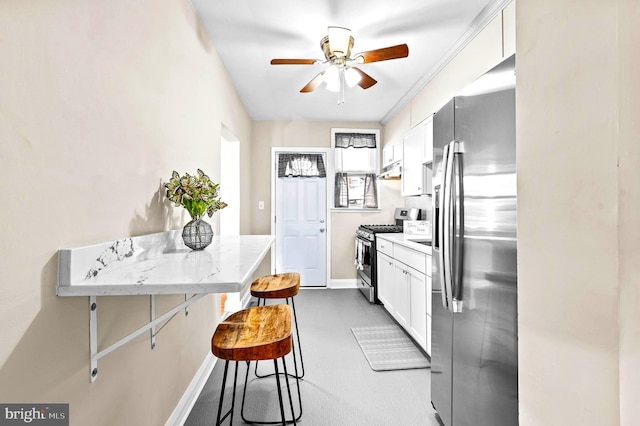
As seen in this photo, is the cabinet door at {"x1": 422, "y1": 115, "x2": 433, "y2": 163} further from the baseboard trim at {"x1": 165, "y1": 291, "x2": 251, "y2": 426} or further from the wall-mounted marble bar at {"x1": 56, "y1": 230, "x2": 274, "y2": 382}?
the baseboard trim at {"x1": 165, "y1": 291, "x2": 251, "y2": 426}

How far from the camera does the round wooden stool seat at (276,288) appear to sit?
2.01 metres

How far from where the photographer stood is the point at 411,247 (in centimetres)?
276

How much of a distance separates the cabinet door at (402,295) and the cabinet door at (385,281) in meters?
0.13

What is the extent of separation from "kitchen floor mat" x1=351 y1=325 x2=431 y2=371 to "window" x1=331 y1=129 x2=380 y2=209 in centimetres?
214

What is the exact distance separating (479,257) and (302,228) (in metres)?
3.68

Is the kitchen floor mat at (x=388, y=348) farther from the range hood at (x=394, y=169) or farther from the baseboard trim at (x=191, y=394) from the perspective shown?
the range hood at (x=394, y=169)

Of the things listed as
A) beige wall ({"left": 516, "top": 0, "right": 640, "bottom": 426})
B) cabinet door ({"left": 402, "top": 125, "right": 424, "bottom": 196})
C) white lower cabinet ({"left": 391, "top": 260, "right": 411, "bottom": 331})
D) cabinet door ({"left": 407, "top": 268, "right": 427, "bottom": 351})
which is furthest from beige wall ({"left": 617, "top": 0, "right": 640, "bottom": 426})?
cabinet door ({"left": 402, "top": 125, "right": 424, "bottom": 196})

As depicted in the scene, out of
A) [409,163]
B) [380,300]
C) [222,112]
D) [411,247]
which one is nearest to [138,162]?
[222,112]

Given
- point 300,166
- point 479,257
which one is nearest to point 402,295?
point 479,257

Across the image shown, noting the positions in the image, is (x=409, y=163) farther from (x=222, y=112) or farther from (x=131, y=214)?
(x=131, y=214)

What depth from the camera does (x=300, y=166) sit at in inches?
192

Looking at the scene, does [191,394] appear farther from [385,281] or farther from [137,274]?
[385,281]

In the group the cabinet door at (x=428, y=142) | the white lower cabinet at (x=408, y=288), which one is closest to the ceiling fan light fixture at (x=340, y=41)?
the cabinet door at (x=428, y=142)

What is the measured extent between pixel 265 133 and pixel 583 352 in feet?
15.3
